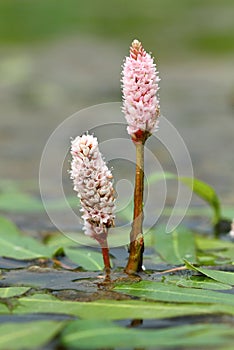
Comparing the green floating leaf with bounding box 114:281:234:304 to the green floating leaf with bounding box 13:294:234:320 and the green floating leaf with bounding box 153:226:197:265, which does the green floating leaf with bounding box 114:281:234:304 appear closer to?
the green floating leaf with bounding box 13:294:234:320

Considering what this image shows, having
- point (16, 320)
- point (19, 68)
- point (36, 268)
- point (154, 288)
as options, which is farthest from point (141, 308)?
point (19, 68)

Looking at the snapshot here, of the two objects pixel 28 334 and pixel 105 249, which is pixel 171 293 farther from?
pixel 28 334

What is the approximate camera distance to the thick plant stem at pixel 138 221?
2328 millimetres

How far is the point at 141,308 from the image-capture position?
6.82 ft

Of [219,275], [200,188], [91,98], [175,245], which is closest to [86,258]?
[175,245]

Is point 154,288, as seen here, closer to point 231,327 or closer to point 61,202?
point 231,327

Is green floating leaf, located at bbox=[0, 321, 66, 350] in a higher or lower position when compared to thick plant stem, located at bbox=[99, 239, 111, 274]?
lower

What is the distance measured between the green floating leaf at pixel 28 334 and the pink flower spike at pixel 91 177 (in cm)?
45

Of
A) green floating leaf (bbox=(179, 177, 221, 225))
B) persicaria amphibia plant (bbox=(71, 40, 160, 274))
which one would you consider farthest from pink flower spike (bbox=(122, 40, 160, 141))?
green floating leaf (bbox=(179, 177, 221, 225))

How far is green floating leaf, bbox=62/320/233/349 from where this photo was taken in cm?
178

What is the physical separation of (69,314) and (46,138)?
3957 mm

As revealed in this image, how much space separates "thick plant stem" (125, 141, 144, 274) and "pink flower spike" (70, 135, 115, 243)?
0.10 metres

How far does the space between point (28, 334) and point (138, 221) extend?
64 cm

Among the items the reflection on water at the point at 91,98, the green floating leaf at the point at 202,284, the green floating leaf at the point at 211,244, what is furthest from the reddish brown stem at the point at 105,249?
the reflection on water at the point at 91,98
